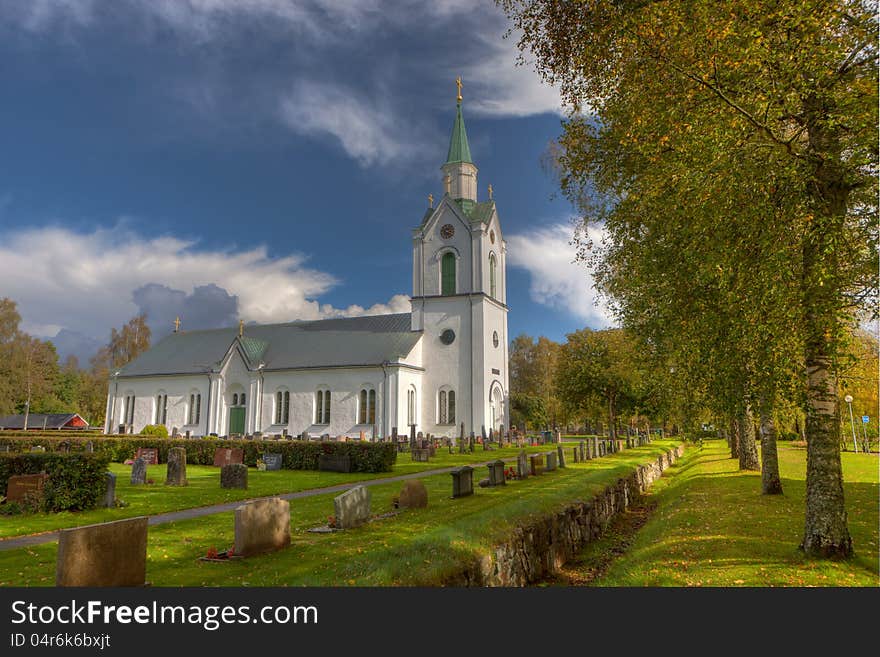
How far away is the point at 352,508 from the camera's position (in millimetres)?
10945

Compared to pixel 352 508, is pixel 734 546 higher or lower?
lower

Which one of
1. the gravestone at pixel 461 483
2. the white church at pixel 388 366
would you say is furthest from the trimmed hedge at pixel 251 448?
the white church at pixel 388 366

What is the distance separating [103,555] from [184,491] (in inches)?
400

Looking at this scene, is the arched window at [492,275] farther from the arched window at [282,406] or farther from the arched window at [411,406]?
the arched window at [282,406]

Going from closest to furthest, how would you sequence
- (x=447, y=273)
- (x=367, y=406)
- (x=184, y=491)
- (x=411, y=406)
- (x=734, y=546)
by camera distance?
(x=734, y=546), (x=184, y=491), (x=367, y=406), (x=411, y=406), (x=447, y=273)

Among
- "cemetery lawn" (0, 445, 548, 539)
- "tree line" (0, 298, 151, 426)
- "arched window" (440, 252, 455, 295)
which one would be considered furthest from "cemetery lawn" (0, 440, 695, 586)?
"tree line" (0, 298, 151, 426)

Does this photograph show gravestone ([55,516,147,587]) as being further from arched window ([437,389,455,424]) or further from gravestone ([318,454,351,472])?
arched window ([437,389,455,424])

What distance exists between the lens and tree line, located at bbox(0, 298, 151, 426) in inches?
2288

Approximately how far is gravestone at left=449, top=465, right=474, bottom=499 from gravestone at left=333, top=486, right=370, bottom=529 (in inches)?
163

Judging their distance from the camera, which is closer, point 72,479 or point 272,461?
point 72,479

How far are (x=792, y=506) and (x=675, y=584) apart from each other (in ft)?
24.2

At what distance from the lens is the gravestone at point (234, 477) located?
1669 centimetres

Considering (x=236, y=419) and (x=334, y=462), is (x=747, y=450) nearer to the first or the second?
(x=334, y=462)

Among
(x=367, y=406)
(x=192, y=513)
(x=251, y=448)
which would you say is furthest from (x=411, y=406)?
(x=192, y=513)
